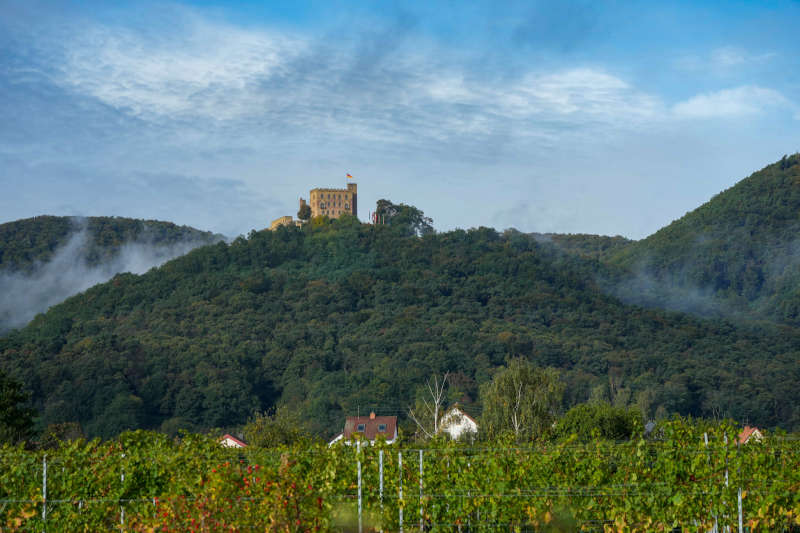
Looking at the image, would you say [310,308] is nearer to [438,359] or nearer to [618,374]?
[438,359]

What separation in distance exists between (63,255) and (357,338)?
46.6 metres

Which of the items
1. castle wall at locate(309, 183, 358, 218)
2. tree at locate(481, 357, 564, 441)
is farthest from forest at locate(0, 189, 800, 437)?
tree at locate(481, 357, 564, 441)

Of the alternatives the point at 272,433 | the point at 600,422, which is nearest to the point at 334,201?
the point at 272,433

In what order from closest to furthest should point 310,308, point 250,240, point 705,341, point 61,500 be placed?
1. point 61,500
2. point 705,341
3. point 310,308
4. point 250,240

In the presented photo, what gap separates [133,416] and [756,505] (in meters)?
57.2

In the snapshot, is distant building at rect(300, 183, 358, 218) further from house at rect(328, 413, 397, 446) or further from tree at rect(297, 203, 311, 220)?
house at rect(328, 413, 397, 446)

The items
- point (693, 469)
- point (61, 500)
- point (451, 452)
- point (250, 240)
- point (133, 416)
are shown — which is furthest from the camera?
point (250, 240)

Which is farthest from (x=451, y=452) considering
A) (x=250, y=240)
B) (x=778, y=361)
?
(x=250, y=240)

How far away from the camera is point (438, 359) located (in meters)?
71.6

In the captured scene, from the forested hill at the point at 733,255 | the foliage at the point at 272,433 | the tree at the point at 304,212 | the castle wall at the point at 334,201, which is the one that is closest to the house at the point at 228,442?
the foliage at the point at 272,433

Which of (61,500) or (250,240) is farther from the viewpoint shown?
(250,240)

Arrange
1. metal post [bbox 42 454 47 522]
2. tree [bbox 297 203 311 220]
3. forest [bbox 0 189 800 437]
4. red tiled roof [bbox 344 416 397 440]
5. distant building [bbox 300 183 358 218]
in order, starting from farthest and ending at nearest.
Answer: distant building [bbox 300 183 358 218] → tree [bbox 297 203 311 220] → forest [bbox 0 189 800 437] → red tiled roof [bbox 344 416 397 440] → metal post [bbox 42 454 47 522]

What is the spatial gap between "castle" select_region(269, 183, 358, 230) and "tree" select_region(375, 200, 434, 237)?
1188 cm

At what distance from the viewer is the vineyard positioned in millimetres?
8867
